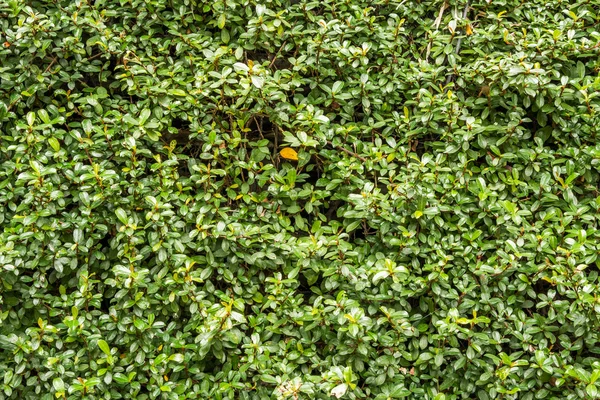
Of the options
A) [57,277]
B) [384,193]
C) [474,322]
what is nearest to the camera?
[474,322]

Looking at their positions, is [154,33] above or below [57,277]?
above

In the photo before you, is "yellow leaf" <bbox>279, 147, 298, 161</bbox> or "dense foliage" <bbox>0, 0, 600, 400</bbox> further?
"yellow leaf" <bbox>279, 147, 298, 161</bbox>

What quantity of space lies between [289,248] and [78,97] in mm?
1331

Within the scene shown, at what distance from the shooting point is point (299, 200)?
9.28 ft

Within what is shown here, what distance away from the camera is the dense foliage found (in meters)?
2.48

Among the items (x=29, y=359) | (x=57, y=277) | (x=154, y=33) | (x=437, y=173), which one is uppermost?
(x=154, y=33)

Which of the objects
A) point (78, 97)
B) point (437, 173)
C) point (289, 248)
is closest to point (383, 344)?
point (289, 248)

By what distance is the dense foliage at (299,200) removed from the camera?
8.13ft

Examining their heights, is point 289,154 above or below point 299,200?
above

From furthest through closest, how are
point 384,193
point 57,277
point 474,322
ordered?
1. point 384,193
2. point 57,277
3. point 474,322

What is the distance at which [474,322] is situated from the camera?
8.07 feet

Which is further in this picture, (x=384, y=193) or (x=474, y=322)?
(x=384, y=193)

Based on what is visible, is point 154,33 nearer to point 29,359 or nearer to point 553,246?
point 29,359

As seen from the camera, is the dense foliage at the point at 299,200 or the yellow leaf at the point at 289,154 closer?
the dense foliage at the point at 299,200
